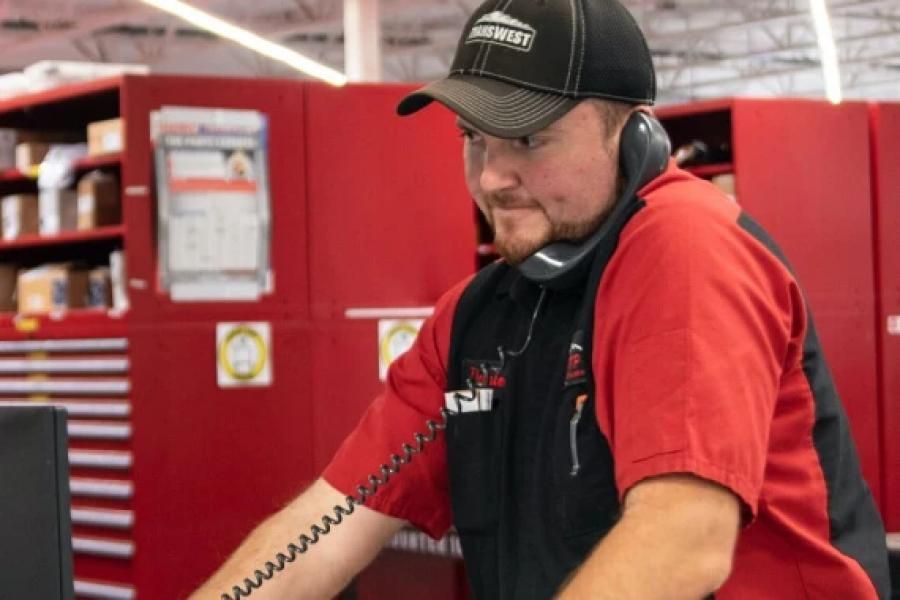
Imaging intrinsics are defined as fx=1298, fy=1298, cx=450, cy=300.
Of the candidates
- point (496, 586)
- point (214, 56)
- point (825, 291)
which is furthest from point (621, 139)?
point (214, 56)

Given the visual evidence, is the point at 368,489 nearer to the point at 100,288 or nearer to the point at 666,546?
the point at 666,546

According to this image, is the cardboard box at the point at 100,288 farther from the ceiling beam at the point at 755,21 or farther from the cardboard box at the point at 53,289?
the ceiling beam at the point at 755,21

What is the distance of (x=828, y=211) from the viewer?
18.5ft

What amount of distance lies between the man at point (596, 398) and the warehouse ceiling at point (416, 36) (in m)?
10.3

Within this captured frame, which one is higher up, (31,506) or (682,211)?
(682,211)

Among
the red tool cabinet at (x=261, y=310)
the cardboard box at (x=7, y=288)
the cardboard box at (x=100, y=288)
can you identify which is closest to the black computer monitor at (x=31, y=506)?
the red tool cabinet at (x=261, y=310)

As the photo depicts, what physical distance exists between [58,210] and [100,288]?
37 cm

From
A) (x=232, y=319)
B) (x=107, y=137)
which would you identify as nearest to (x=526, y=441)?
(x=232, y=319)

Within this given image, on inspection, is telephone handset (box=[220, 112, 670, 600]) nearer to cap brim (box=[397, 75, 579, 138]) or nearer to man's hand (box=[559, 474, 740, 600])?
cap brim (box=[397, 75, 579, 138])

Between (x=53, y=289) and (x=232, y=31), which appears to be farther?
(x=232, y=31)

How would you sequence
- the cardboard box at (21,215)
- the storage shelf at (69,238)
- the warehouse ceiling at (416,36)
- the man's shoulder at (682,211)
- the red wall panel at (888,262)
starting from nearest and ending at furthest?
the man's shoulder at (682,211) → the storage shelf at (69,238) → the cardboard box at (21,215) → the red wall panel at (888,262) → the warehouse ceiling at (416,36)

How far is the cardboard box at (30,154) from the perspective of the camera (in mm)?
5242

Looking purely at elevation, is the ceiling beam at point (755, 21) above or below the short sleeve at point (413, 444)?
above

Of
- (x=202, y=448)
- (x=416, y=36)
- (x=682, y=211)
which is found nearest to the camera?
(x=682, y=211)
